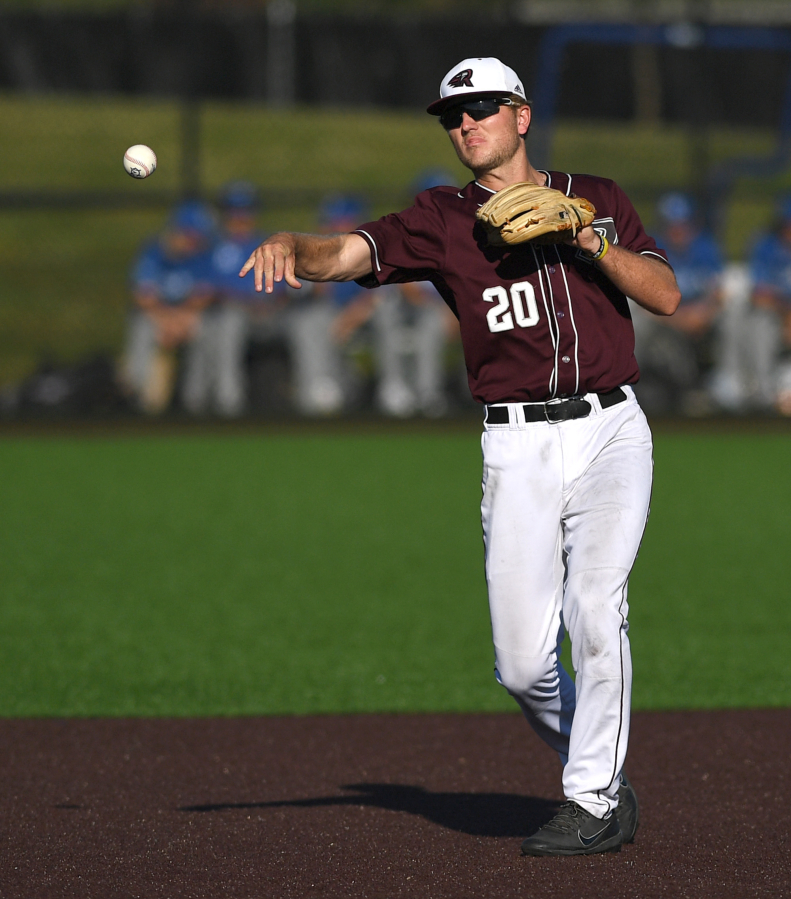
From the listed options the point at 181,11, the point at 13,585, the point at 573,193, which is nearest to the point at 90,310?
the point at 181,11

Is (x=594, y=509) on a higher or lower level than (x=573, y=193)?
lower

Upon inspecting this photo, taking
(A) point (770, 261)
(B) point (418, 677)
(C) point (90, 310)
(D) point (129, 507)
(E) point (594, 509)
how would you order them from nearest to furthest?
(E) point (594, 509)
(B) point (418, 677)
(D) point (129, 507)
(A) point (770, 261)
(C) point (90, 310)

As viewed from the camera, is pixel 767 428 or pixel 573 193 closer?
pixel 573 193

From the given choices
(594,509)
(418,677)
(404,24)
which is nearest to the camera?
(594,509)

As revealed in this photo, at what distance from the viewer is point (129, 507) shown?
38.1 ft

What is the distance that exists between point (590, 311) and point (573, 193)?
0.36 metres

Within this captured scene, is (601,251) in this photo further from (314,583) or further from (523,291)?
(314,583)

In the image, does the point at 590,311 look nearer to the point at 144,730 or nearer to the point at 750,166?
the point at 144,730

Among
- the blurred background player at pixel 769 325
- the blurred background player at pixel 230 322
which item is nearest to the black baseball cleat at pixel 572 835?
the blurred background player at pixel 230 322

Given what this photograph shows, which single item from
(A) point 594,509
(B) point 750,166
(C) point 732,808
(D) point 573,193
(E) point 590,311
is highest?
(B) point 750,166

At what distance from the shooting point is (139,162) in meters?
4.98

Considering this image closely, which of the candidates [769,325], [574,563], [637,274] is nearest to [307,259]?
[637,274]

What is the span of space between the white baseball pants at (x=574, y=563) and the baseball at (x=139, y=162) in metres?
1.49

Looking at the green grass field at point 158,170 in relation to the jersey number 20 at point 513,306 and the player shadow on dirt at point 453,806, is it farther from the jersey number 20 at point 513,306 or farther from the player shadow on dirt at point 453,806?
the jersey number 20 at point 513,306
